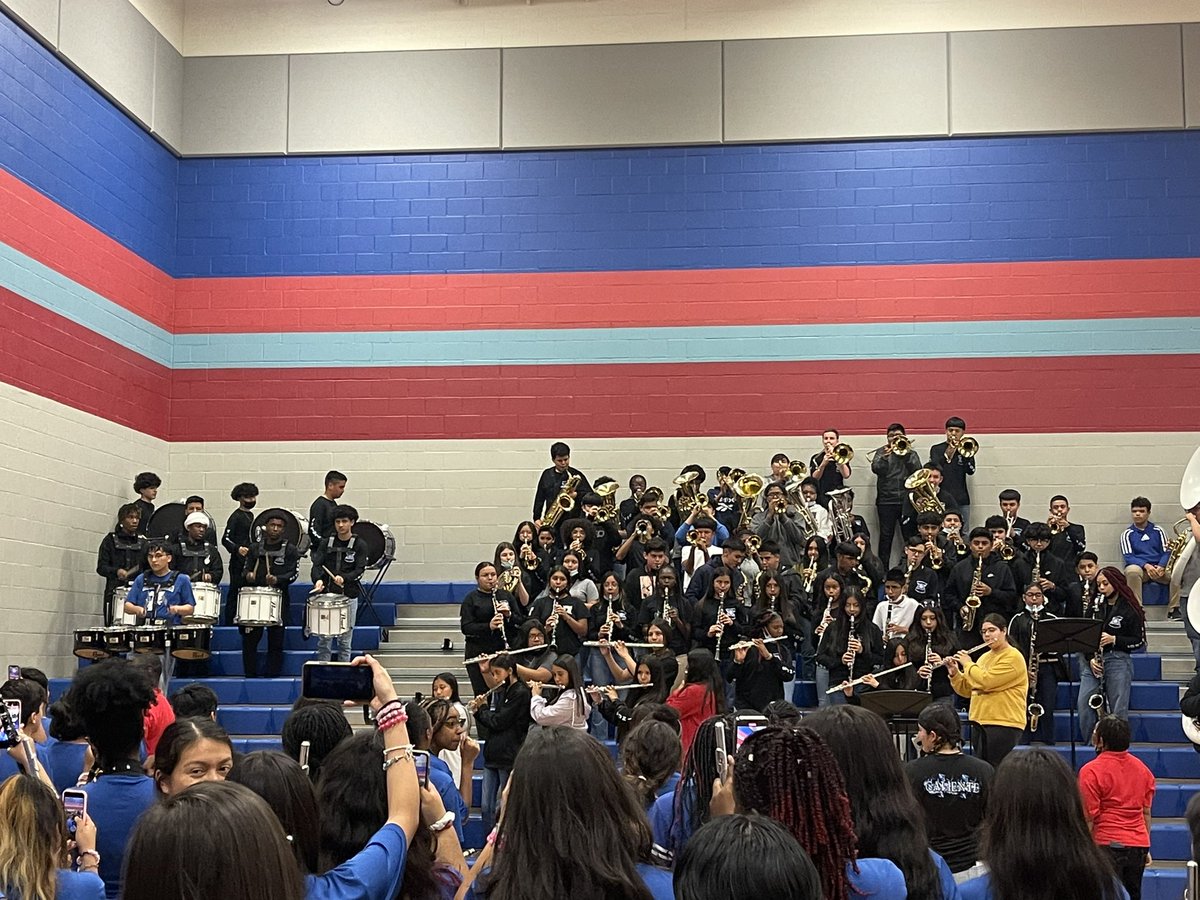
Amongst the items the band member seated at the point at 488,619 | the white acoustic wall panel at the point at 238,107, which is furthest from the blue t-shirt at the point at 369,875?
the white acoustic wall panel at the point at 238,107

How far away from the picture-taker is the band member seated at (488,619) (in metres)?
12.6

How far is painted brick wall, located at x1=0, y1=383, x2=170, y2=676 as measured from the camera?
42.7 feet

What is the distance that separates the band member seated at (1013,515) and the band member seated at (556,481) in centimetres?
425

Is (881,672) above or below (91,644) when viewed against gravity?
below

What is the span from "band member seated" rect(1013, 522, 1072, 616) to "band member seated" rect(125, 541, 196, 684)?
7.50 meters

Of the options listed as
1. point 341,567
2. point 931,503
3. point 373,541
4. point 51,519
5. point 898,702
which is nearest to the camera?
point 898,702

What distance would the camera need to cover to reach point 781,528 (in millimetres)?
14297

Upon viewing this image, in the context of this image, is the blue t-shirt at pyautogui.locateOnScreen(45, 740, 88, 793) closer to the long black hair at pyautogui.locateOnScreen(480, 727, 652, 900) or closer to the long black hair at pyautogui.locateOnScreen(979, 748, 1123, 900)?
the long black hair at pyautogui.locateOnScreen(480, 727, 652, 900)

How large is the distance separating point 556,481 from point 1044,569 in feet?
16.6

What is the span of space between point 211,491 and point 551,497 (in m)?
4.18

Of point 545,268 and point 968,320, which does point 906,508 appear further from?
point 545,268

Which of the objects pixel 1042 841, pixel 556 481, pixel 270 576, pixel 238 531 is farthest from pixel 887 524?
pixel 1042 841

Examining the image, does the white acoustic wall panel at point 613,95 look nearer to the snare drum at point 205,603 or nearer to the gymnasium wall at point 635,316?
the gymnasium wall at point 635,316

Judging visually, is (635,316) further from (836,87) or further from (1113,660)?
(1113,660)
